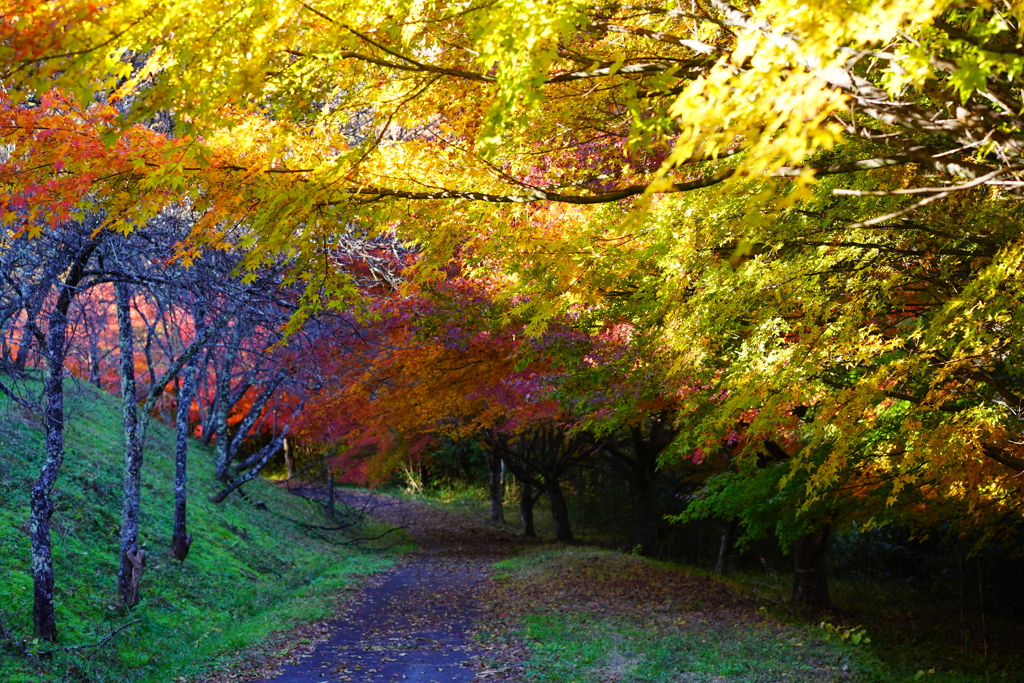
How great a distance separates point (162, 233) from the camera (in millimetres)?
8094

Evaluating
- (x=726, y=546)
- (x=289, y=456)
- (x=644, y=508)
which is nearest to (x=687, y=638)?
(x=644, y=508)

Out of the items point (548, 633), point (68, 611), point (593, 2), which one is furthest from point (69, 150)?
point (548, 633)

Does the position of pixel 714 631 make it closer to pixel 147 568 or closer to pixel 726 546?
pixel 147 568

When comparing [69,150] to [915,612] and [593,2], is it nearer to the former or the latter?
[593,2]

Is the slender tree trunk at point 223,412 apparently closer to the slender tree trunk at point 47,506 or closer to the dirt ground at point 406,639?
the dirt ground at point 406,639

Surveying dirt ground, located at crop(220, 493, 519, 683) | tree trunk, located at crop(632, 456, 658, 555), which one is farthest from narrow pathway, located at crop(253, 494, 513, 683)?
tree trunk, located at crop(632, 456, 658, 555)

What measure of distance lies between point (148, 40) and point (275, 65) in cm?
70

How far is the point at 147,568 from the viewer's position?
37.1 ft

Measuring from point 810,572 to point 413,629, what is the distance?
719cm

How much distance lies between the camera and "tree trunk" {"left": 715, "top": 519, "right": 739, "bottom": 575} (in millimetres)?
19984

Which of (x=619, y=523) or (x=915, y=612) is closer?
(x=915, y=612)

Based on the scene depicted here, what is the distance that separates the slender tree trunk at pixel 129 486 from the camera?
31.7ft

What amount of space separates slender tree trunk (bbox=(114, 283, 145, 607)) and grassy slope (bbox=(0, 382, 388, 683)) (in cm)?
24

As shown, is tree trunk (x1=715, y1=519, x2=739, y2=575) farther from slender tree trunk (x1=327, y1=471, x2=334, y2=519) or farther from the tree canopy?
the tree canopy
